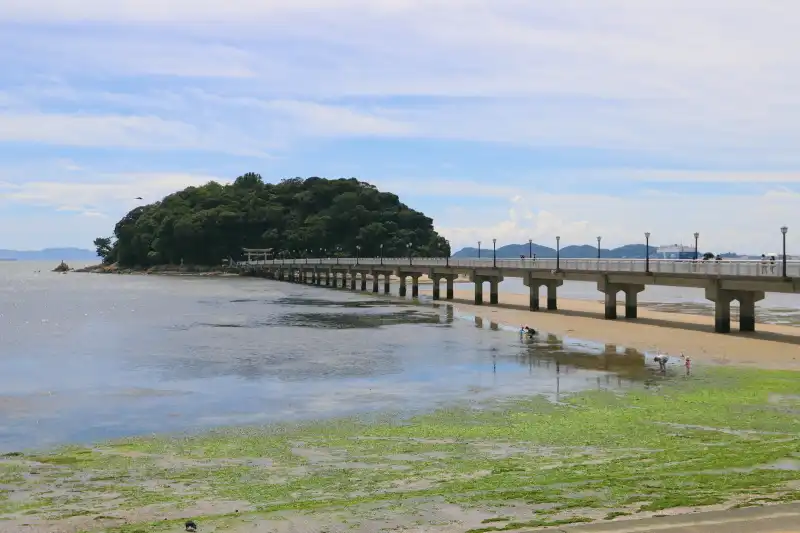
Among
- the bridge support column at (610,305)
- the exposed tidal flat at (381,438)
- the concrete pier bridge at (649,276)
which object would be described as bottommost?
the exposed tidal flat at (381,438)

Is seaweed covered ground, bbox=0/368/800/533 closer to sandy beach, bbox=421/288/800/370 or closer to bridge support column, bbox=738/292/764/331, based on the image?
sandy beach, bbox=421/288/800/370

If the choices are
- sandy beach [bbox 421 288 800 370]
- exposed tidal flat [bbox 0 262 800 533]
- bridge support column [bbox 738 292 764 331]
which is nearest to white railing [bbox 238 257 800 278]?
bridge support column [bbox 738 292 764 331]

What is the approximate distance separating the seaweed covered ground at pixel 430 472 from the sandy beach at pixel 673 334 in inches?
582

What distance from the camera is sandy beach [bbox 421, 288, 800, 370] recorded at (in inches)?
1662

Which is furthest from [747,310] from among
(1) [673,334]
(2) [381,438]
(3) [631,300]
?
(2) [381,438]

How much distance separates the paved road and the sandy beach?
25.5m

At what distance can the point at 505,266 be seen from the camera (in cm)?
8675

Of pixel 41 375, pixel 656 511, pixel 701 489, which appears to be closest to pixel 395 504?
pixel 656 511

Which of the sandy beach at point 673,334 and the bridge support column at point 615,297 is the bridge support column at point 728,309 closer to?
the sandy beach at point 673,334

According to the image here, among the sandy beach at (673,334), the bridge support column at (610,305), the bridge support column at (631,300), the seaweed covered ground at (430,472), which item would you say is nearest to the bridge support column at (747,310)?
the sandy beach at (673,334)

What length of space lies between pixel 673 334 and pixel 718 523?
137 feet

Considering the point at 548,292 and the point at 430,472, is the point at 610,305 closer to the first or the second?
the point at 548,292

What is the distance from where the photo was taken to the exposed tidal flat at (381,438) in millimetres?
16016

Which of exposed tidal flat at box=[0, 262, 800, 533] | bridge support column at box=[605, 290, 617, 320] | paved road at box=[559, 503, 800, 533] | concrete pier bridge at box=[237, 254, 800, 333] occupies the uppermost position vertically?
concrete pier bridge at box=[237, 254, 800, 333]
